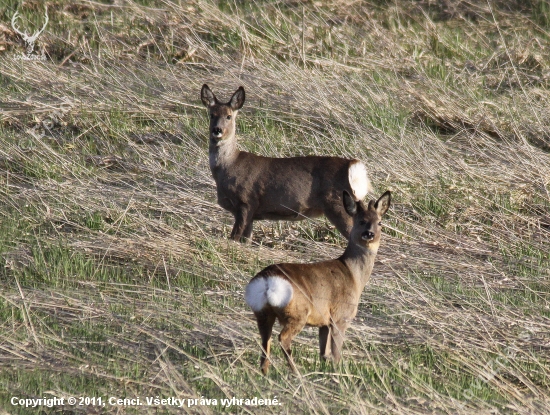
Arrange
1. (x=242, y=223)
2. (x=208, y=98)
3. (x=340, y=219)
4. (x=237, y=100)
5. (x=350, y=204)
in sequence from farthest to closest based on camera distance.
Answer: (x=208, y=98) → (x=237, y=100) → (x=242, y=223) → (x=340, y=219) → (x=350, y=204)

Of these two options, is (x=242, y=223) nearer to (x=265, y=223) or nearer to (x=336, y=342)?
(x=265, y=223)

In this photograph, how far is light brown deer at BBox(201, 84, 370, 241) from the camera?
7.16m

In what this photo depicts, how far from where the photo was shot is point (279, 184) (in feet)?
24.2

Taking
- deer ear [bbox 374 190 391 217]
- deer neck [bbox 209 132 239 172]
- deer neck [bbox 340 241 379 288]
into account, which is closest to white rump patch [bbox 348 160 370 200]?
deer neck [bbox 209 132 239 172]

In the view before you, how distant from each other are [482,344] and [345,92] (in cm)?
491

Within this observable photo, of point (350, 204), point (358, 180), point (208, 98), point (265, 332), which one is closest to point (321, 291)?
point (265, 332)

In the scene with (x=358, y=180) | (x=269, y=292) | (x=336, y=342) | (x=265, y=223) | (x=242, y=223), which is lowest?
(x=265, y=223)

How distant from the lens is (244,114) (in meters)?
9.46

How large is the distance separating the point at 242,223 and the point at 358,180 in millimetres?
916

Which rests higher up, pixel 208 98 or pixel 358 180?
pixel 208 98

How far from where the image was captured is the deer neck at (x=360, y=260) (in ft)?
17.3

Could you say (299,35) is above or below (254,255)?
above

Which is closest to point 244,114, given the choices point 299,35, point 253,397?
point 299,35

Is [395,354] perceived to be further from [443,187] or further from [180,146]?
[180,146]
